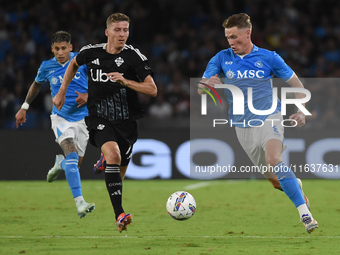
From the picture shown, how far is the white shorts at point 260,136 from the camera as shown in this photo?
692cm

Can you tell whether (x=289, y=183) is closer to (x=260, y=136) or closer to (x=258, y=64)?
(x=260, y=136)

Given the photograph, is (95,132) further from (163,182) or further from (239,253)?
(163,182)

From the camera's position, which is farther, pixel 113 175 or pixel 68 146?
pixel 68 146

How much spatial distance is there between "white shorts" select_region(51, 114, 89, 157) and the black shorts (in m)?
1.48

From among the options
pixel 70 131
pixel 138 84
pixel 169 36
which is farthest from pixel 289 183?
pixel 169 36

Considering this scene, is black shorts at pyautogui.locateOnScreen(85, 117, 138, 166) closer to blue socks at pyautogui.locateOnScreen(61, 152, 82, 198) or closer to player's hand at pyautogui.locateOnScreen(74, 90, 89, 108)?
blue socks at pyautogui.locateOnScreen(61, 152, 82, 198)

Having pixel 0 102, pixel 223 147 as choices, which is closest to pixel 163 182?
pixel 223 147

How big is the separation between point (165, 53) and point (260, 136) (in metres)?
10.3

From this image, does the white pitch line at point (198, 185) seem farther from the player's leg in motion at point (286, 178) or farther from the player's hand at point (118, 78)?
the player's hand at point (118, 78)

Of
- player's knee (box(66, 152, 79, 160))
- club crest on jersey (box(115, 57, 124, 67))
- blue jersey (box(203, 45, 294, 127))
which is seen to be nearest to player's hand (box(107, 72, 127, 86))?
club crest on jersey (box(115, 57, 124, 67))

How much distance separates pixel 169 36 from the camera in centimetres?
1791

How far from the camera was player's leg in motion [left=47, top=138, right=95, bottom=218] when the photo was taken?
7695mm

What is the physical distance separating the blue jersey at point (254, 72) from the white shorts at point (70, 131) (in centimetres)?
236

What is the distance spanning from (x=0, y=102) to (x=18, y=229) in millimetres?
8157
